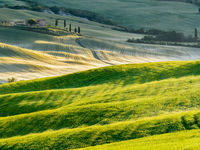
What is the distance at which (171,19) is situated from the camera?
506 feet

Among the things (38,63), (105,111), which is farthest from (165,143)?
(38,63)

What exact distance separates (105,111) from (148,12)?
152060 millimetres

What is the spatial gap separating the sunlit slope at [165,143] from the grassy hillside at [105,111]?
16.3 inches

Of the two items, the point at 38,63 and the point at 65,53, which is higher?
the point at 65,53

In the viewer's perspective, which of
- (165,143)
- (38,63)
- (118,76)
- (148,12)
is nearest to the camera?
(165,143)

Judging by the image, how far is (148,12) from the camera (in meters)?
168

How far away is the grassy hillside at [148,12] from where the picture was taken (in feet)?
479

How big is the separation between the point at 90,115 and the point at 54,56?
5786 centimetres

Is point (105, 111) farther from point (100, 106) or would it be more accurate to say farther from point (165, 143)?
point (165, 143)

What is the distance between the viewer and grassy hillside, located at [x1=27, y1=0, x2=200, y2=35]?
146 metres

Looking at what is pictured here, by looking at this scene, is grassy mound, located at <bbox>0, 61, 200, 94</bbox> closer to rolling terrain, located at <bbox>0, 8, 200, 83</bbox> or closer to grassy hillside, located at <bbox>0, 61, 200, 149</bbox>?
grassy hillside, located at <bbox>0, 61, 200, 149</bbox>

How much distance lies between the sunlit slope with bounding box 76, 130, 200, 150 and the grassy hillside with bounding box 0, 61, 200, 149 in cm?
41

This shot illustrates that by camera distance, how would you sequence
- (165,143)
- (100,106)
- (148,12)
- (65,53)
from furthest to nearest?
(148,12)
(65,53)
(100,106)
(165,143)

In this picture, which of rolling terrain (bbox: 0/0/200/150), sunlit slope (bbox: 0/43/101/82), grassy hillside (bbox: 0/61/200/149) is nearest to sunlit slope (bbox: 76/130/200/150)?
rolling terrain (bbox: 0/0/200/150)
